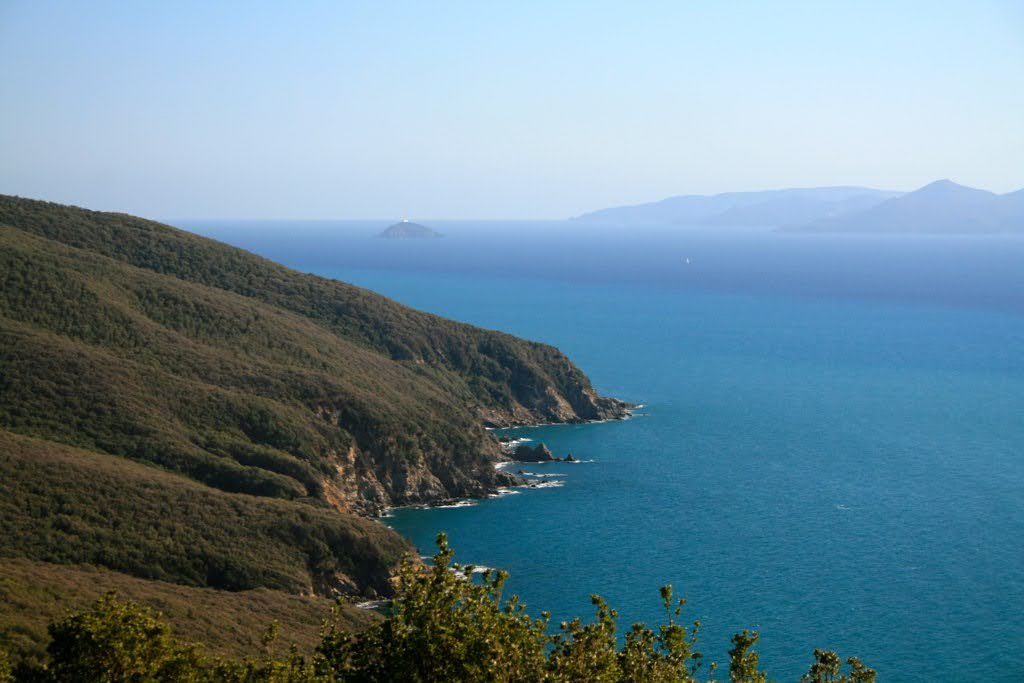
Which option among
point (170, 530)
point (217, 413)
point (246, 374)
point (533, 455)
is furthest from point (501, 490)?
point (170, 530)

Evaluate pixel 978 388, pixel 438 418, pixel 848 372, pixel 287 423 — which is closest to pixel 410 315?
pixel 438 418

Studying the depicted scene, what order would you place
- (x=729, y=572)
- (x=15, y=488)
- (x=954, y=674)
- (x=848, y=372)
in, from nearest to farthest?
1. (x=954, y=674)
2. (x=15, y=488)
3. (x=729, y=572)
4. (x=848, y=372)

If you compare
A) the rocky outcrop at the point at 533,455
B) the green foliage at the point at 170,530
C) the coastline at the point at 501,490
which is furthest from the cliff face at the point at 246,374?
the green foliage at the point at 170,530

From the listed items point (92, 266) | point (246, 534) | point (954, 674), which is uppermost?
point (92, 266)

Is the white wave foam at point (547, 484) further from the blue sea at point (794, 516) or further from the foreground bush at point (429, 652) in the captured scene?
the foreground bush at point (429, 652)

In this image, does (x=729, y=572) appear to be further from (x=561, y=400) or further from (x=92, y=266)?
(x=92, y=266)

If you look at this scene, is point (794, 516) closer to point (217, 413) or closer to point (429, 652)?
point (217, 413)
